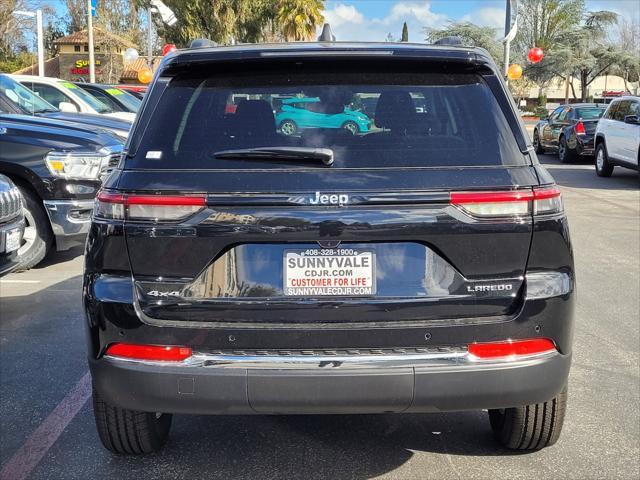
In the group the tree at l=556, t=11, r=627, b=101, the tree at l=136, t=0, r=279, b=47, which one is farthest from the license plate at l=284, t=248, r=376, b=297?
the tree at l=556, t=11, r=627, b=101

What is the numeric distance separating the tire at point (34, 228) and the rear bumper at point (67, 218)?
112 millimetres

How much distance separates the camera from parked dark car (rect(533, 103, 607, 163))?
18328 mm

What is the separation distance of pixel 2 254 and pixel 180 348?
3.26m

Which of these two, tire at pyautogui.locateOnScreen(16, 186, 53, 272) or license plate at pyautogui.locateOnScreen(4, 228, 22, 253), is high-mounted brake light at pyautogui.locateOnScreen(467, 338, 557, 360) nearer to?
license plate at pyautogui.locateOnScreen(4, 228, 22, 253)

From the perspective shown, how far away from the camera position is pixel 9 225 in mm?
5453

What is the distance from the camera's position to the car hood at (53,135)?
7.04 meters

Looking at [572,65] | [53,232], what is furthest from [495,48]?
[53,232]

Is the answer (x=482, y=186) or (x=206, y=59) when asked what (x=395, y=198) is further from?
(x=206, y=59)

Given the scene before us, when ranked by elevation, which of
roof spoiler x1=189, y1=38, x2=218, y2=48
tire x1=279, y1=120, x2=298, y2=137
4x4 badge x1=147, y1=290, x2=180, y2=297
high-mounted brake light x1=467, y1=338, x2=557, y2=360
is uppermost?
roof spoiler x1=189, y1=38, x2=218, y2=48

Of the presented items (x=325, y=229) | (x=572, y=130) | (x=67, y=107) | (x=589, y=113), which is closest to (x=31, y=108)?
(x=67, y=107)

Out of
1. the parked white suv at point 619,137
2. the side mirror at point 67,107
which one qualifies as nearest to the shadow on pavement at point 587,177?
the parked white suv at point 619,137

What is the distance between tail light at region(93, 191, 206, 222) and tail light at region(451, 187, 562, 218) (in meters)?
0.96

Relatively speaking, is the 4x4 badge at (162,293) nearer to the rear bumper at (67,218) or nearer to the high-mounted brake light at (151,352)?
the high-mounted brake light at (151,352)

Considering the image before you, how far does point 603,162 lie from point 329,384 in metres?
14.9
